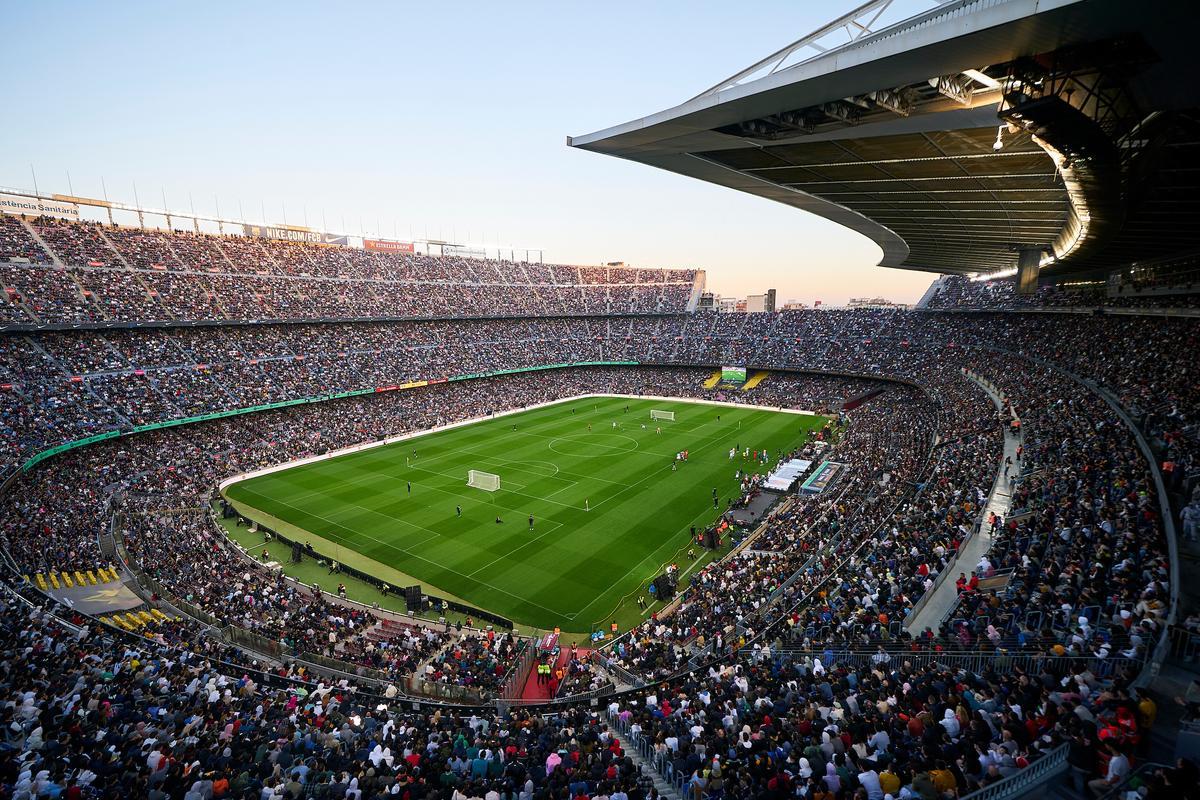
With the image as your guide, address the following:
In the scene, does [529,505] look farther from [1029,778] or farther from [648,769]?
[1029,778]

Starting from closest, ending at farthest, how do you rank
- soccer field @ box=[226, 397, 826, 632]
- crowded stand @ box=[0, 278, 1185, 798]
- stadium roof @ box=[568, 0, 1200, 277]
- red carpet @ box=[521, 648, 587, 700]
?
stadium roof @ box=[568, 0, 1200, 277] < crowded stand @ box=[0, 278, 1185, 798] < red carpet @ box=[521, 648, 587, 700] < soccer field @ box=[226, 397, 826, 632]

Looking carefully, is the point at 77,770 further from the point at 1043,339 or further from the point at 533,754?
the point at 1043,339

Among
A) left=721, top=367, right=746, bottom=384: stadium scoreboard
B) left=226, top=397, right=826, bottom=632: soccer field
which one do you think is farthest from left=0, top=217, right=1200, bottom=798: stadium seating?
left=721, top=367, right=746, bottom=384: stadium scoreboard

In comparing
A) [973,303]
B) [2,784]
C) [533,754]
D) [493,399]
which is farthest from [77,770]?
[973,303]

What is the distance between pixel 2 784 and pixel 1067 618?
1669cm

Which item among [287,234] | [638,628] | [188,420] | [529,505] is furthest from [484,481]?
[287,234]

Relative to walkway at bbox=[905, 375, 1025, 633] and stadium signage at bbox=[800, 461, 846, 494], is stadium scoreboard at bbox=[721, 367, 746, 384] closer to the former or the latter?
stadium signage at bbox=[800, 461, 846, 494]

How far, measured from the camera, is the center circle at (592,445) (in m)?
42.4

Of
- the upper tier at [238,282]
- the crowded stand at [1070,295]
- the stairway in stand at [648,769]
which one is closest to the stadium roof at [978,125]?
the crowded stand at [1070,295]

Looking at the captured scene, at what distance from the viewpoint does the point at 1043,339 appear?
117ft

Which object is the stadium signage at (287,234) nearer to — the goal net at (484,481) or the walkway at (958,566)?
the goal net at (484,481)

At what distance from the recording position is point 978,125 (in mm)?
11953

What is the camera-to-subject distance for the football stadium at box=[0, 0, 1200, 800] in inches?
322

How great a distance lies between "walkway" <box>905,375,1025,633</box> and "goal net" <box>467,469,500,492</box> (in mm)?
24879
